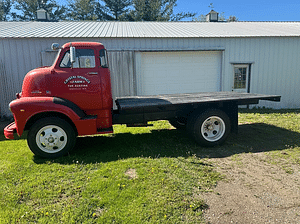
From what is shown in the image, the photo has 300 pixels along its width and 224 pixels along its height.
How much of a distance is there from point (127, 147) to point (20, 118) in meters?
2.48

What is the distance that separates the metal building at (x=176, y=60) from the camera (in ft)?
31.2

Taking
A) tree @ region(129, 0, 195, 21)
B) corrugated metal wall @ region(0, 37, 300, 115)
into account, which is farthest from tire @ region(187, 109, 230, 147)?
tree @ region(129, 0, 195, 21)

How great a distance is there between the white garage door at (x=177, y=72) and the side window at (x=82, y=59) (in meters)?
5.45

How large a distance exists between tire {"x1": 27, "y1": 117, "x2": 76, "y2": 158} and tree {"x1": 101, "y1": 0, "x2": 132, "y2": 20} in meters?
30.5

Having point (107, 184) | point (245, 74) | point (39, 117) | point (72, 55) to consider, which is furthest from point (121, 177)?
point (245, 74)

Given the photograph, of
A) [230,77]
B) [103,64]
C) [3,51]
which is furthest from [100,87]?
[230,77]

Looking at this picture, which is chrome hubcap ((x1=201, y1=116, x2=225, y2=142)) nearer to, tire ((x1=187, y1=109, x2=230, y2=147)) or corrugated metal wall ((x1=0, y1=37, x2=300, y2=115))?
tire ((x1=187, y1=109, x2=230, y2=147))

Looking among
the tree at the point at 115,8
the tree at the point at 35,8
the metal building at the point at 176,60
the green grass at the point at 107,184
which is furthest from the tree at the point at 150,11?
the green grass at the point at 107,184

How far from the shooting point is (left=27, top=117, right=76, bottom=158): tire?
462 cm

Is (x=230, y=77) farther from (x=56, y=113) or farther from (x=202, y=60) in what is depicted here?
(x=56, y=113)

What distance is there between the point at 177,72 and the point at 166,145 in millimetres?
6014

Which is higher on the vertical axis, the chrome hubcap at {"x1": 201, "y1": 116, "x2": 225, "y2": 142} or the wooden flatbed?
the wooden flatbed

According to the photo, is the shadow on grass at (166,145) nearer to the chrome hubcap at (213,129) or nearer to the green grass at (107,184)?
→ the green grass at (107,184)

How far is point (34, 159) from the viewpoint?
187 inches
